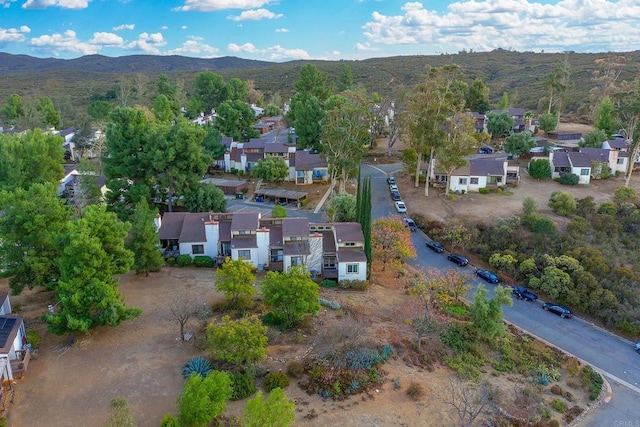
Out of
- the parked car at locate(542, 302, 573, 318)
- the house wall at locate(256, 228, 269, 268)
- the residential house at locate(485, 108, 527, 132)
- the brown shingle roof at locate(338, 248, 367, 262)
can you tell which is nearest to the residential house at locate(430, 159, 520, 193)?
the parked car at locate(542, 302, 573, 318)

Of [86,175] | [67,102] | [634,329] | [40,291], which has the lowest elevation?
[634,329]

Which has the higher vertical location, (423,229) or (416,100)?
(416,100)

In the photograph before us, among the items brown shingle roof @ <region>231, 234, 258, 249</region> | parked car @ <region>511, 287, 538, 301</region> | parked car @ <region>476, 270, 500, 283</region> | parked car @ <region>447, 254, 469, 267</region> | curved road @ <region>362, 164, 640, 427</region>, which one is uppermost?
brown shingle roof @ <region>231, 234, 258, 249</region>

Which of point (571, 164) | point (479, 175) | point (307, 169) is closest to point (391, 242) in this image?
point (479, 175)

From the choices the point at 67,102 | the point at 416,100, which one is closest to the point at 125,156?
the point at 416,100

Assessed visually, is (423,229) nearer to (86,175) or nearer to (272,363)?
(272,363)

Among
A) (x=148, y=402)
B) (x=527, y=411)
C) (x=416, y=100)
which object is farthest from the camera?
(x=416, y=100)

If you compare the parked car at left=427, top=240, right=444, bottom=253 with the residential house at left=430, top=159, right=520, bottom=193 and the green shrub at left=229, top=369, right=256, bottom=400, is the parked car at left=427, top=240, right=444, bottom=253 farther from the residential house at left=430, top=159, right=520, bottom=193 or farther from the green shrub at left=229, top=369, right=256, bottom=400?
the green shrub at left=229, top=369, right=256, bottom=400
